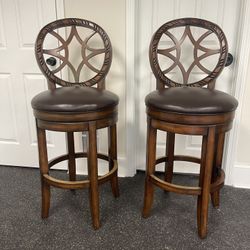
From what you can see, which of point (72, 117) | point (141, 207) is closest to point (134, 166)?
point (141, 207)

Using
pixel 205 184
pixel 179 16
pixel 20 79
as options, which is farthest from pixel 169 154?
pixel 20 79

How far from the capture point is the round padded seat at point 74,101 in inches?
53.2

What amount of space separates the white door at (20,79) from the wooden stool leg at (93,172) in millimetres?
774

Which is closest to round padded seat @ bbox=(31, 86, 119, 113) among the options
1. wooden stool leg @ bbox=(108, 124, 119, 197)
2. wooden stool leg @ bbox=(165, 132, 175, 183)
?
wooden stool leg @ bbox=(108, 124, 119, 197)

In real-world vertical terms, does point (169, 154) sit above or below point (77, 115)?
below

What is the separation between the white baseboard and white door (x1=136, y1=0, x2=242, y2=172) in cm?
29

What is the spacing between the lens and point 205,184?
1.40 m

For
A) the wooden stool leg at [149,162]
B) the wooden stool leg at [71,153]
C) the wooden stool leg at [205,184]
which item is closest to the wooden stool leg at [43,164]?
the wooden stool leg at [71,153]

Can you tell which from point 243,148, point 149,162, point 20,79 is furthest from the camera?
point 20,79

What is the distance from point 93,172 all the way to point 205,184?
1.92ft

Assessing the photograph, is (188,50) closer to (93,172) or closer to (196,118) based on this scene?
(196,118)

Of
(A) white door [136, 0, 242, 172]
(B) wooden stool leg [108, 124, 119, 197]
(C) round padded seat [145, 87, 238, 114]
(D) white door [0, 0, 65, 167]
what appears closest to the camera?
(C) round padded seat [145, 87, 238, 114]

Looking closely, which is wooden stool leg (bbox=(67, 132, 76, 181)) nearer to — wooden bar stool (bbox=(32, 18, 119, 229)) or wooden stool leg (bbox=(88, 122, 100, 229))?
wooden bar stool (bbox=(32, 18, 119, 229))

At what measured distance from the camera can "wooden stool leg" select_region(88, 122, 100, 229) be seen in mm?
1416
